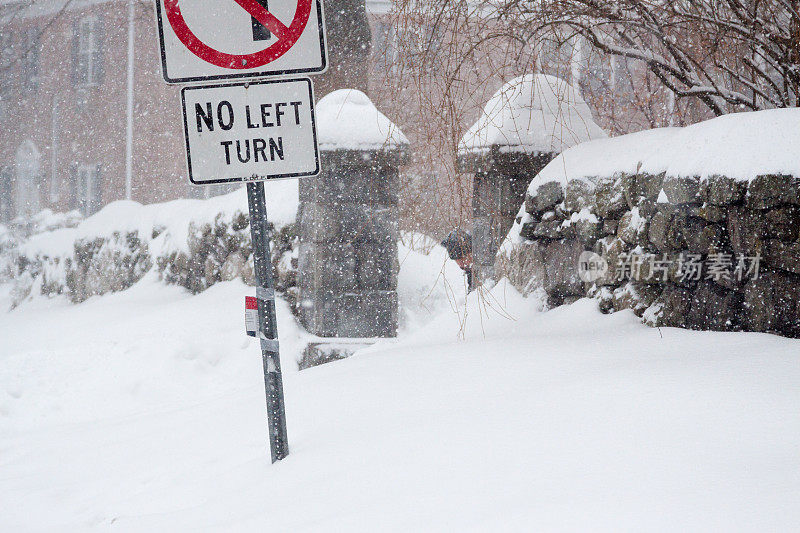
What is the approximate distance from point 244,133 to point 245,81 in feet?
0.66

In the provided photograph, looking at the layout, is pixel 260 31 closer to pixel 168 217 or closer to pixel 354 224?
pixel 354 224

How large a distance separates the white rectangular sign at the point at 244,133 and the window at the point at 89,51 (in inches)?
869

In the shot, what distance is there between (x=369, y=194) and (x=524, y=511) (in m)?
4.39

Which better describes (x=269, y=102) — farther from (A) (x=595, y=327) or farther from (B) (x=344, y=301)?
(B) (x=344, y=301)

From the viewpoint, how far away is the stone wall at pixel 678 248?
3.23 meters

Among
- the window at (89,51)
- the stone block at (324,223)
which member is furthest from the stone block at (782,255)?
the window at (89,51)

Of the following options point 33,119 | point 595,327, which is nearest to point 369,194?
point 595,327

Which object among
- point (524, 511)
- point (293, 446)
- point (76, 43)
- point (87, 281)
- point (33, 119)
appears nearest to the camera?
point (524, 511)

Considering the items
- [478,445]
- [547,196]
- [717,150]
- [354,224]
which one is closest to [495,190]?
[547,196]

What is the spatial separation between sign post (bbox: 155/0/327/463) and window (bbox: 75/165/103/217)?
21989 millimetres

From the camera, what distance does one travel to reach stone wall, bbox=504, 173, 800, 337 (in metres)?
3.23

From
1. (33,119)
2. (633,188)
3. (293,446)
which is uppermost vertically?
(33,119)

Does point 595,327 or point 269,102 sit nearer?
point 269,102

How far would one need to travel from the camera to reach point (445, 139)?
401cm
